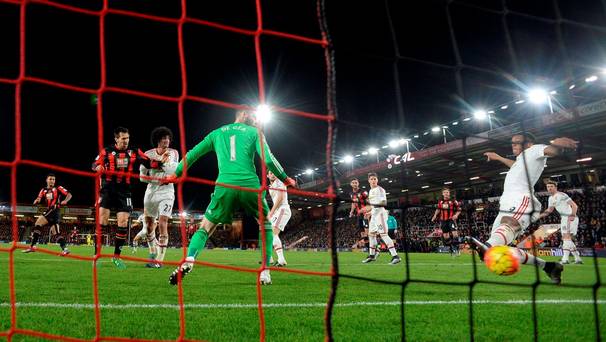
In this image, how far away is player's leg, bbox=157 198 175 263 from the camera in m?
7.34

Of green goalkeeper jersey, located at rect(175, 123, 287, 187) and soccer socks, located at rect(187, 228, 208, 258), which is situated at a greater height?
green goalkeeper jersey, located at rect(175, 123, 287, 187)

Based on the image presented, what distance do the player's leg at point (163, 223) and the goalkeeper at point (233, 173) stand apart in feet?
9.73

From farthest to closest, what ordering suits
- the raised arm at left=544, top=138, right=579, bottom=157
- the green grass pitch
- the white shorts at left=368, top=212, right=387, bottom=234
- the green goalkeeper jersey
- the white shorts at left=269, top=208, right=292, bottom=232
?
1. the white shorts at left=368, top=212, right=387, bottom=234
2. the white shorts at left=269, top=208, right=292, bottom=232
3. the green goalkeeper jersey
4. the raised arm at left=544, top=138, right=579, bottom=157
5. the green grass pitch

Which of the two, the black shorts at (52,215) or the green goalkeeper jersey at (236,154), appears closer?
the green goalkeeper jersey at (236,154)

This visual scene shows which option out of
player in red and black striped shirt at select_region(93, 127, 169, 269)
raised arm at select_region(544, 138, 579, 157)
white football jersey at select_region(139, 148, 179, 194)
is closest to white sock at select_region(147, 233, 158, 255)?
player in red and black striped shirt at select_region(93, 127, 169, 269)

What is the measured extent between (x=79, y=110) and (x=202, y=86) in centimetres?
972

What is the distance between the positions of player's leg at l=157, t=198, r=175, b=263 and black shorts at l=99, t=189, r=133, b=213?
566mm

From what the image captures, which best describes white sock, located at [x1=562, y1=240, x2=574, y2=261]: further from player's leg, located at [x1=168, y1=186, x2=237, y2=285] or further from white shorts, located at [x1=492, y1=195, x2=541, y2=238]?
player's leg, located at [x1=168, y1=186, x2=237, y2=285]

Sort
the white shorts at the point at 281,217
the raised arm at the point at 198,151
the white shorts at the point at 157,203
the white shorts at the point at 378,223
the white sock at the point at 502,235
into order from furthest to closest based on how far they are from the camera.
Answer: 1. the white shorts at the point at 378,223
2. the white shorts at the point at 281,217
3. the white shorts at the point at 157,203
4. the white sock at the point at 502,235
5. the raised arm at the point at 198,151

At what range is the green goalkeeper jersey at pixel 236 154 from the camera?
4.51 meters

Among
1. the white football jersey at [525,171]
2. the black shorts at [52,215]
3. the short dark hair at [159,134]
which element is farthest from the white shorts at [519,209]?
the black shorts at [52,215]

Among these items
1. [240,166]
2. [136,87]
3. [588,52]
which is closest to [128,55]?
[136,87]

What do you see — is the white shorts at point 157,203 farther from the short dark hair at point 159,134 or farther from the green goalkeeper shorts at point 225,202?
the green goalkeeper shorts at point 225,202

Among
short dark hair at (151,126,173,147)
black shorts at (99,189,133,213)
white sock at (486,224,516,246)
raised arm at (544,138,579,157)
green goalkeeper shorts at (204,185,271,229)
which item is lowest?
white sock at (486,224,516,246)
